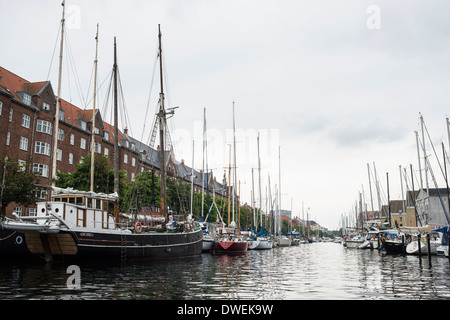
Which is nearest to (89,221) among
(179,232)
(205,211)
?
(179,232)

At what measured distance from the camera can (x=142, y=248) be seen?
1161 inches

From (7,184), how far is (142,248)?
14023 millimetres

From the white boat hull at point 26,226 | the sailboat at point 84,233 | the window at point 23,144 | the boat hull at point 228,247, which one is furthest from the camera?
the window at point 23,144

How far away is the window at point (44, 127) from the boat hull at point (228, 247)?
Answer: 29048mm

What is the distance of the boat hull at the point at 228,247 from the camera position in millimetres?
46000

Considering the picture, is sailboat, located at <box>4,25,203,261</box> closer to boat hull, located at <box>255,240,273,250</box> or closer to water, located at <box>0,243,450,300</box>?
water, located at <box>0,243,450,300</box>

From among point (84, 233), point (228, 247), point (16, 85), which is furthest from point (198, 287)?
point (16, 85)

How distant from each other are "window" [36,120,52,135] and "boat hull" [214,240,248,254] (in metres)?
29.0

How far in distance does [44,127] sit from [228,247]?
3136 centimetres

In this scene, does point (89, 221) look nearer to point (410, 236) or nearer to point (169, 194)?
point (169, 194)

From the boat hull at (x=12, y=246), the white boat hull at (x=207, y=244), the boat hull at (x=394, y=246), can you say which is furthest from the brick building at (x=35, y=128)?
the boat hull at (x=394, y=246)

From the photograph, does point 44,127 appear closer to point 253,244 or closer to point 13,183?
point 13,183

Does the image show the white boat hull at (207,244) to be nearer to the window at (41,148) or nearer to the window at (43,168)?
the window at (43,168)

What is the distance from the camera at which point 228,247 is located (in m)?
46.0
